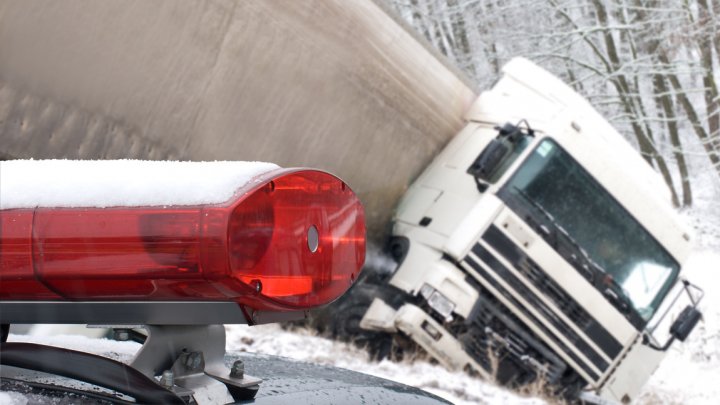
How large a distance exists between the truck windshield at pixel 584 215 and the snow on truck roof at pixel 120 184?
7086 mm

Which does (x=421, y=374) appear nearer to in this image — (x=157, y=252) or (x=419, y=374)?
(x=419, y=374)

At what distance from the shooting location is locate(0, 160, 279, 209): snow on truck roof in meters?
1.08

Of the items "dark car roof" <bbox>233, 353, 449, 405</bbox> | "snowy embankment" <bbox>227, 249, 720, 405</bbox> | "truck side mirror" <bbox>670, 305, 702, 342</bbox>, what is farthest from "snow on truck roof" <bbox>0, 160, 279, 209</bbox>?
"truck side mirror" <bbox>670, 305, 702, 342</bbox>

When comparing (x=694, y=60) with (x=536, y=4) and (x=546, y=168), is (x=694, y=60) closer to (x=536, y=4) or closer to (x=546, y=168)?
(x=536, y=4)

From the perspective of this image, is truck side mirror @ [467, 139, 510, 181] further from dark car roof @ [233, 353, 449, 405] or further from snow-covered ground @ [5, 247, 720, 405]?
dark car roof @ [233, 353, 449, 405]

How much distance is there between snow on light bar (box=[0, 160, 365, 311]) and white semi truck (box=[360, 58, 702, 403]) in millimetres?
6763

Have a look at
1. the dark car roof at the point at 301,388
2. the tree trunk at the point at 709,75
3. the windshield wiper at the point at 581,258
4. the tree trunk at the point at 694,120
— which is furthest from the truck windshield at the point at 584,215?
the tree trunk at the point at 694,120

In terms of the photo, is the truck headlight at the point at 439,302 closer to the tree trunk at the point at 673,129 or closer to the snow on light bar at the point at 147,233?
the snow on light bar at the point at 147,233

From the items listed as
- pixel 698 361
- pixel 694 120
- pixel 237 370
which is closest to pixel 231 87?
pixel 237 370

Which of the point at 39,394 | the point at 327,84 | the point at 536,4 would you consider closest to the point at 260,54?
the point at 327,84

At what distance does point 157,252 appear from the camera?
1068 millimetres

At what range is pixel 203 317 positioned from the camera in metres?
1.13

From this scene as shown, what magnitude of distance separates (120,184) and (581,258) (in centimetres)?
730

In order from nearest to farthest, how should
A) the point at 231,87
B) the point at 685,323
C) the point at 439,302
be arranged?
the point at 231,87 < the point at 439,302 < the point at 685,323
